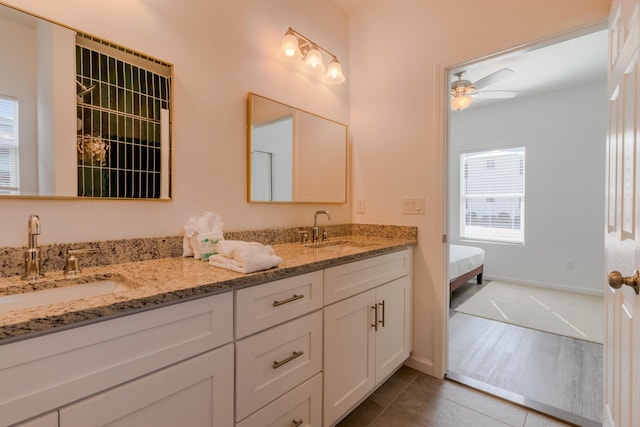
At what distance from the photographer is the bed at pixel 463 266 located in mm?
3355

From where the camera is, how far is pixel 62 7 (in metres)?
1.17

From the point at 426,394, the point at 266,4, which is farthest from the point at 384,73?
the point at 426,394

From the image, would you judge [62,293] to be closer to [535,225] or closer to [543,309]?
[543,309]

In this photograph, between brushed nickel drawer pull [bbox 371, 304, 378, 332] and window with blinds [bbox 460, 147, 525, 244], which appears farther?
window with blinds [bbox 460, 147, 525, 244]

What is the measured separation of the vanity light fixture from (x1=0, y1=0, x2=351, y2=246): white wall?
79 millimetres

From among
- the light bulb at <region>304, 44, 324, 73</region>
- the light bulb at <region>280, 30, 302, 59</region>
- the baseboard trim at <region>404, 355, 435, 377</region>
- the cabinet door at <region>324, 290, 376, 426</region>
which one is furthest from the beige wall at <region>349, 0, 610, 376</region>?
the light bulb at <region>280, 30, 302, 59</region>

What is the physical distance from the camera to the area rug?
2.78 metres

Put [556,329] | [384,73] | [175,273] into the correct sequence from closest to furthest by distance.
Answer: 1. [175,273]
2. [384,73]
3. [556,329]

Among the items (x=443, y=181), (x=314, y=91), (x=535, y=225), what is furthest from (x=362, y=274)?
(x=535, y=225)

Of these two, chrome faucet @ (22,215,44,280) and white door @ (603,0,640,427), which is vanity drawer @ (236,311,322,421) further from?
white door @ (603,0,640,427)

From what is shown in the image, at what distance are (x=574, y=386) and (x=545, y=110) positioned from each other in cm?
363

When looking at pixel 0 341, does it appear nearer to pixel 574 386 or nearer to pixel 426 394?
pixel 426 394

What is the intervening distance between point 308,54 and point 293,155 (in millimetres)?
680

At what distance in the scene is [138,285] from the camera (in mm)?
1005
